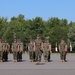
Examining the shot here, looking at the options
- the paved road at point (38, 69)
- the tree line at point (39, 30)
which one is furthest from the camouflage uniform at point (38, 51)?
the tree line at point (39, 30)

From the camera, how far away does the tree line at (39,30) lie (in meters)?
79.1

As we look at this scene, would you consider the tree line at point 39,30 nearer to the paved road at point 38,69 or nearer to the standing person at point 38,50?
the standing person at point 38,50

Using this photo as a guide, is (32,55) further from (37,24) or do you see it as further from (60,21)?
(60,21)

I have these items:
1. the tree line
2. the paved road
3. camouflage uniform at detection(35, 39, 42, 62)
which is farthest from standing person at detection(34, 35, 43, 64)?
the tree line

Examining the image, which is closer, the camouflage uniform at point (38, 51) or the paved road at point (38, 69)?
the paved road at point (38, 69)

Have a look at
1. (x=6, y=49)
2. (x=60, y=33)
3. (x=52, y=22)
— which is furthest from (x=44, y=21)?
(x=6, y=49)

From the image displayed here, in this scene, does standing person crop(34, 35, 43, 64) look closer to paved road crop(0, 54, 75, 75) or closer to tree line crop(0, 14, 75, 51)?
paved road crop(0, 54, 75, 75)

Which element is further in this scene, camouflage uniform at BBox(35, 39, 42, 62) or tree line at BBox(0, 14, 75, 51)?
tree line at BBox(0, 14, 75, 51)

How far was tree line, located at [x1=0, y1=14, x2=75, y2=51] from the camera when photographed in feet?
259

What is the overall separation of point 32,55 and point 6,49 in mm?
2073

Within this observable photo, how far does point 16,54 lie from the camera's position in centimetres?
2702

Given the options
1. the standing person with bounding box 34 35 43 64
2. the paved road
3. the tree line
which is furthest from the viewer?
the tree line

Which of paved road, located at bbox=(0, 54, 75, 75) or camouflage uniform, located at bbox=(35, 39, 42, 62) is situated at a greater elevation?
camouflage uniform, located at bbox=(35, 39, 42, 62)

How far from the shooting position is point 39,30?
86938 millimetres
